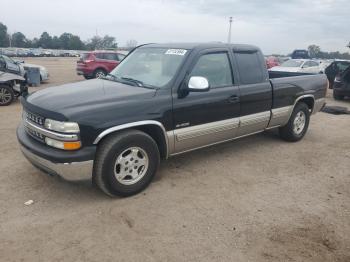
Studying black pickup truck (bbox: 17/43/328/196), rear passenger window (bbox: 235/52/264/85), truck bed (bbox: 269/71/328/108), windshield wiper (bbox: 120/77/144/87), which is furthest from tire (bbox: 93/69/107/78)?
windshield wiper (bbox: 120/77/144/87)

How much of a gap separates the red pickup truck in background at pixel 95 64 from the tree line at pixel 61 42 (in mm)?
82561

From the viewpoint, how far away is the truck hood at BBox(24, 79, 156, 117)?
3.64 metres

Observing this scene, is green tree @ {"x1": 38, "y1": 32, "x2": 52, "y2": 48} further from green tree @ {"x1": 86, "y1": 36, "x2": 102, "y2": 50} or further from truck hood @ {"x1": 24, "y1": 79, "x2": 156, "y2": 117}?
truck hood @ {"x1": 24, "y1": 79, "x2": 156, "y2": 117}

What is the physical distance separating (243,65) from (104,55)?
540 inches

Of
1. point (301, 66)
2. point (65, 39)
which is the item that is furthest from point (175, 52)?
point (65, 39)

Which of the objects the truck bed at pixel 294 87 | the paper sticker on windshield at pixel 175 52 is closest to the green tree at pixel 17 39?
the truck bed at pixel 294 87

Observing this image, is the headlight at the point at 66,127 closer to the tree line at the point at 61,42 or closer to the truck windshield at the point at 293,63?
the truck windshield at the point at 293,63

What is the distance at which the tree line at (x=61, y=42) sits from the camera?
97463mm

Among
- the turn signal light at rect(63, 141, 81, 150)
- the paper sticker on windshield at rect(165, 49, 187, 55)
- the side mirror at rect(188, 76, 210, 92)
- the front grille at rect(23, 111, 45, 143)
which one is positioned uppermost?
the paper sticker on windshield at rect(165, 49, 187, 55)

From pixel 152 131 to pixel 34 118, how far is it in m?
1.41

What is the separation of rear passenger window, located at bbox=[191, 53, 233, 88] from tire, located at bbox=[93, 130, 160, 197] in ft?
4.05

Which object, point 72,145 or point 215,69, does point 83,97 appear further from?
point 215,69

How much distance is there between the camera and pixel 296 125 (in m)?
6.54

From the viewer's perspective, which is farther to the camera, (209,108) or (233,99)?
(233,99)
